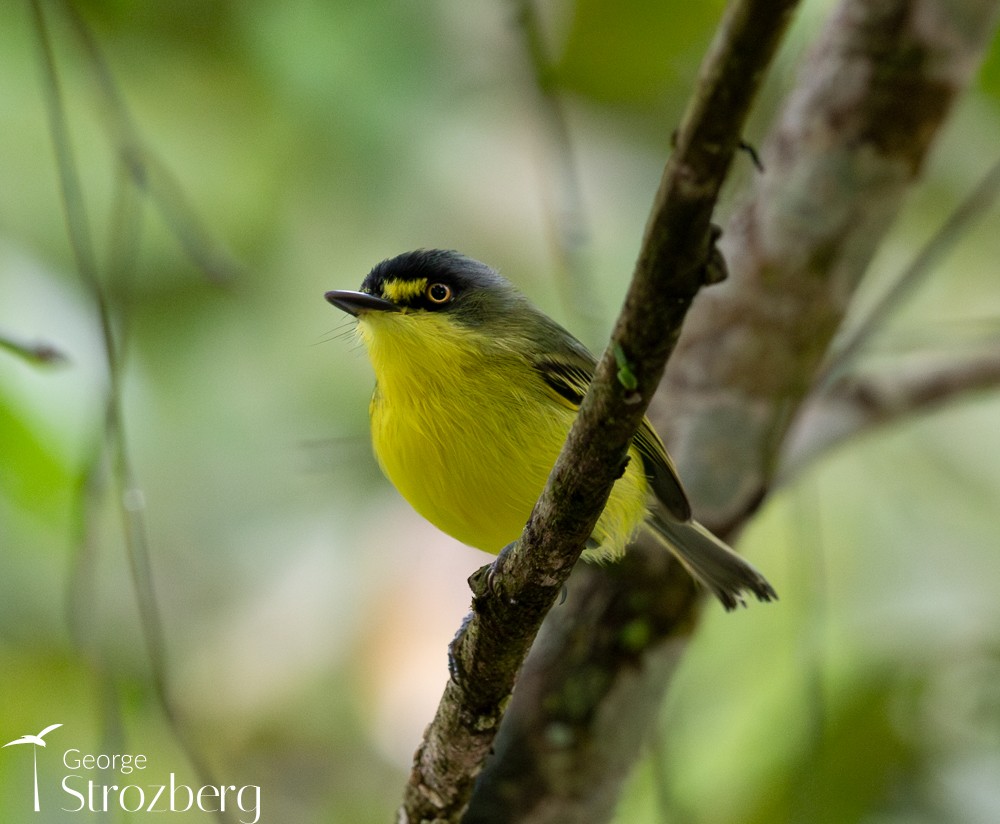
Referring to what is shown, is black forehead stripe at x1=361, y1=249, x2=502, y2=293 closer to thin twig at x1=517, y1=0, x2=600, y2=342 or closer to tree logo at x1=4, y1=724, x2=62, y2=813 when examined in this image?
thin twig at x1=517, y1=0, x2=600, y2=342

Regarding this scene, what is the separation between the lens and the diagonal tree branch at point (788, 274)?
3.38 m

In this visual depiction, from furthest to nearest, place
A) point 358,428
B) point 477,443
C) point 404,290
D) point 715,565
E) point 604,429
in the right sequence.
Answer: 1. point 358,428
2. point 715,565
3. point 404,290
4. point 477,443
5. point 604,429

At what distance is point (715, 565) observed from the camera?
10.7 ft

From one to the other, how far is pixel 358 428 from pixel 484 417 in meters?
2.32

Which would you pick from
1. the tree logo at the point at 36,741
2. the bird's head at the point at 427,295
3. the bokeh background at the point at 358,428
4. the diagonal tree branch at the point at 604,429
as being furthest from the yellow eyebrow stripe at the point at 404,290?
the tree logo at the point at 36,741

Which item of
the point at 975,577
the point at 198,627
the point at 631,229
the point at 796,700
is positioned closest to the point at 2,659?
the point at 198,627

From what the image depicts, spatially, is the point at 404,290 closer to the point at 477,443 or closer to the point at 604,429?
the point at 477,443

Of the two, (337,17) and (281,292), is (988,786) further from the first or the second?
(337,17)

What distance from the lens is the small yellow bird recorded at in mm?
2801

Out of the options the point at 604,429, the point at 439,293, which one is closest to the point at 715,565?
the point at 439,293

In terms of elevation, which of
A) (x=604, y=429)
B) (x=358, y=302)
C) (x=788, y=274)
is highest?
(x=788, y=274)

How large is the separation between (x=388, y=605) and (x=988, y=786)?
2.55m

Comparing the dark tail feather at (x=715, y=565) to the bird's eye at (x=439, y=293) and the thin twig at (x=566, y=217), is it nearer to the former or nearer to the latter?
the thin twig at (x=566, y=217)

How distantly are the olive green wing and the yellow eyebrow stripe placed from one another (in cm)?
46
